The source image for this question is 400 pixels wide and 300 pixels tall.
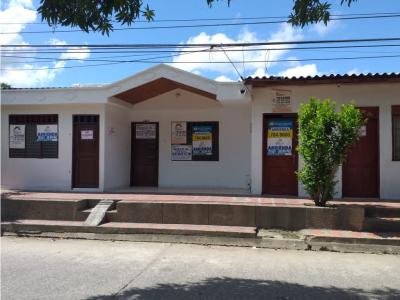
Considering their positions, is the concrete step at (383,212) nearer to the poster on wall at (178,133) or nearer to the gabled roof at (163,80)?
the gabled roof at (163,80)

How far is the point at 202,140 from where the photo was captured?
50.2 ft

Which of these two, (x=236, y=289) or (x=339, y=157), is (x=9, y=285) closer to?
(x=236, y=289)

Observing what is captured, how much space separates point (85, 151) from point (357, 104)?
25.3 feet

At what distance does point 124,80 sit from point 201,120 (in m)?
3.13

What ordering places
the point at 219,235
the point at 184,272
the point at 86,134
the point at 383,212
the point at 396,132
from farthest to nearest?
the point at 86,134 < the point at 396,132 < the point at 383,212 < the point at 219,235 < the point at 184,272

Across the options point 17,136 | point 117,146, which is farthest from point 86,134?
point 17,136

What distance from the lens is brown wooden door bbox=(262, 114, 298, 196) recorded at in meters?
12.7

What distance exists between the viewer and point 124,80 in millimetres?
13227

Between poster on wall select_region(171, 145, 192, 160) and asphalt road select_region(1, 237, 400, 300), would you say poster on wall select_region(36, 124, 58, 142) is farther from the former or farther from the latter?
asphalt road select_region(1, 237, 400, 300)

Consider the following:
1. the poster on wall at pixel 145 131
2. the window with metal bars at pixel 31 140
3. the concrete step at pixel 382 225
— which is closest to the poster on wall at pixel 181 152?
the poster on wall at pixel 145 131

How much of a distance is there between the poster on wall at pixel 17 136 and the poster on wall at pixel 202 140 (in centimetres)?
524

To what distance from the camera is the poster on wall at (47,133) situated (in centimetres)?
1418

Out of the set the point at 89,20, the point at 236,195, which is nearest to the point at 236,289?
the point at 89,20

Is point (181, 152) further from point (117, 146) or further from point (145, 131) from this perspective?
point (117, 146)
